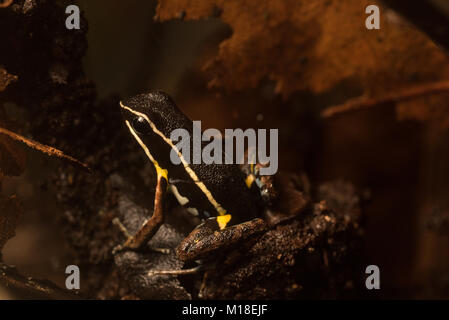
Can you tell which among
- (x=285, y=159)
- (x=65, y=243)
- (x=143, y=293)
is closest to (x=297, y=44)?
(x=285, y=159)

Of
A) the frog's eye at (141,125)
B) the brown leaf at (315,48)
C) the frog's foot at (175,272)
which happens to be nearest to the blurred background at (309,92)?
the brown leaf at (315,48)

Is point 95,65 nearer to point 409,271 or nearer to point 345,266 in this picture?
point 345,266

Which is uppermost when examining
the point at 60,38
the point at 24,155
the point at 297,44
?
the point at 297,44

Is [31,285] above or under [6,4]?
under

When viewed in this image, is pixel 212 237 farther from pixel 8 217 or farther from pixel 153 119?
pixel 8 217

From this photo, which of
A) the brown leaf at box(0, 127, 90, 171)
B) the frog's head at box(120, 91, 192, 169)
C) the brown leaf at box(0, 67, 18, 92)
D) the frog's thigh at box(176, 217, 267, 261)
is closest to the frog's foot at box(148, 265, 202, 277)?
the frog's thigh at box(176, 217, 267, 261)

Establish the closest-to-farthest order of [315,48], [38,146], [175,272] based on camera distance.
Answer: [38,146] → [175,272] → [315,48]

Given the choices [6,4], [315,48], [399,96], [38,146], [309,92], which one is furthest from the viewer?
[399,96]

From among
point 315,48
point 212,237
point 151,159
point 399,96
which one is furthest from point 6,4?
point 399,96

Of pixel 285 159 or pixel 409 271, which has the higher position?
pixel 285 159
